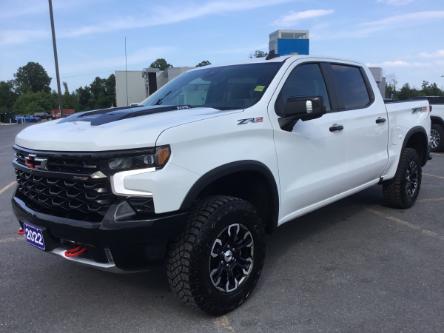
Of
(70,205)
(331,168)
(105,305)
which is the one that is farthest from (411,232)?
(70,205)

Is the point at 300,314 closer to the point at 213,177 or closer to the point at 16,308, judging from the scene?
the point at 213,177

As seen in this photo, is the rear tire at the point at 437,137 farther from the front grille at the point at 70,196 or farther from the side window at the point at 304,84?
the front grille at the point at 70,196

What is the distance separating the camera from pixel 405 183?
19.4 ft

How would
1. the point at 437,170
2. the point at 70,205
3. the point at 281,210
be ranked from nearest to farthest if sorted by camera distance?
1. the point at 70,205
2. the point at 281,210
3. the point at 437,170

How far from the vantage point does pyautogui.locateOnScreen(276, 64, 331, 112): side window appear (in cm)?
409

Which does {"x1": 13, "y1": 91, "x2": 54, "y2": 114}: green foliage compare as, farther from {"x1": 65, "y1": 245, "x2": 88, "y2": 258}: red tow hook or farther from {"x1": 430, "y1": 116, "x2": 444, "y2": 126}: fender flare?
{"x1": 65, "y1": 245, "x2": 88, "y2": 258}: red tow hook

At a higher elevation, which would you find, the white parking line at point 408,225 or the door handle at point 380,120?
the door handle at point 380,120

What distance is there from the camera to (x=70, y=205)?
124 inches

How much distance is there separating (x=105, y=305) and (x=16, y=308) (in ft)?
2.18

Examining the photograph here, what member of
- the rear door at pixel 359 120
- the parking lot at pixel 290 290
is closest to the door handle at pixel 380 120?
the rear door at pixel 359 120

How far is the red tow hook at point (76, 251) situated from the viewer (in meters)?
3.15

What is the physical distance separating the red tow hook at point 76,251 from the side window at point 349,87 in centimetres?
285

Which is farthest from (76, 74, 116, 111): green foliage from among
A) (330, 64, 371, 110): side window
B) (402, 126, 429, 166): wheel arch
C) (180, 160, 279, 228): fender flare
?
(180, 160, 279, 228): fender flare

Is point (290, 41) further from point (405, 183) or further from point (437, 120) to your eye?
point (405, 183)
